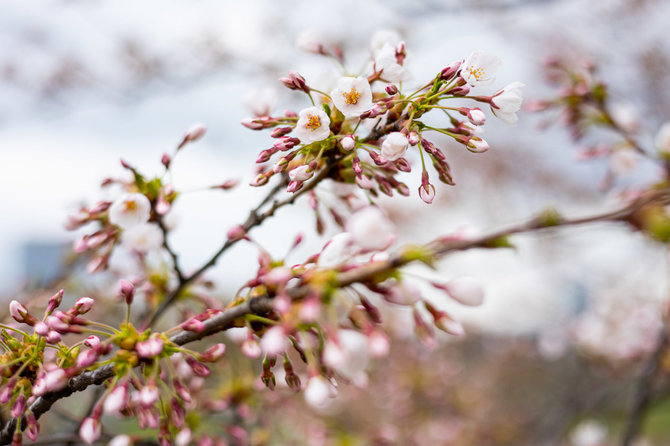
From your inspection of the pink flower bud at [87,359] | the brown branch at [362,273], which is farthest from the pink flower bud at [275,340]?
the pink flower bud at [87,359]

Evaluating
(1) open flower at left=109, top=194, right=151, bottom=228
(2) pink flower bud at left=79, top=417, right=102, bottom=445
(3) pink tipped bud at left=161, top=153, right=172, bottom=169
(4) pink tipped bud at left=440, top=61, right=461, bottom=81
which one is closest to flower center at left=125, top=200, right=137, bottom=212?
(1) open flower at left=109, top=194, right=151, bottom=228

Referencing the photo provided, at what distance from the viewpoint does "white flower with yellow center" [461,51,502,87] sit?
797 mm

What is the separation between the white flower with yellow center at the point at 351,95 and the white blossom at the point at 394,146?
0.08 metres

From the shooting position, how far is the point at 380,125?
0.88 m

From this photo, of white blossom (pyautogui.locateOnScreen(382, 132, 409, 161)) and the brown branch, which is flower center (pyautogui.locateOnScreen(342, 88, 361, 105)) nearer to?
white blossom (pyautogui.locateOnScreen(382, 132, 409, 161))

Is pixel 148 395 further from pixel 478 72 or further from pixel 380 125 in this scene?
pixel 478 72

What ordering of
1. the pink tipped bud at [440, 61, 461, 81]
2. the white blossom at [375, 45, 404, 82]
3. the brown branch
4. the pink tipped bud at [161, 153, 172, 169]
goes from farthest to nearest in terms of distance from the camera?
the pink tipped bud at [161, 153, 172, 169] → the white blossom at [375, 45, 404, 82] → the pink tipped bud at [440, 61, 461, 81] → the brown branch

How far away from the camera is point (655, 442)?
20.6 feet

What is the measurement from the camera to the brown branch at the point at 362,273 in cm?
49

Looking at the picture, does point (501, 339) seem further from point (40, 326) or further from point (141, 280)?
point (40, 326)

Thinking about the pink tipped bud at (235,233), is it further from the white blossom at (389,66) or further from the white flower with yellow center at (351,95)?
the white blossom at (389,66)

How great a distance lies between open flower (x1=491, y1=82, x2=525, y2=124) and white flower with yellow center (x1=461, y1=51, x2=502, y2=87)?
1.2 inches

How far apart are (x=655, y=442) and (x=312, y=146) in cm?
748

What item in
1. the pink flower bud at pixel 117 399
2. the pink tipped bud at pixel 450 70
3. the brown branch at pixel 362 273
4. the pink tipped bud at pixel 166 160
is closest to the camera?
the brown branch at pixel 362 273
